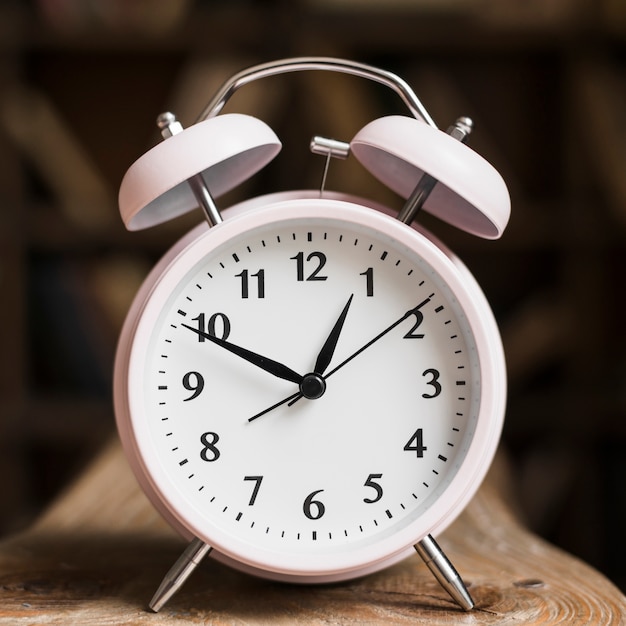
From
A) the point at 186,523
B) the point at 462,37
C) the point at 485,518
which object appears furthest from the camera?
the point at 462,37

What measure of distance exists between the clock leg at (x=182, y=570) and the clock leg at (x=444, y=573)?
7.8 inches

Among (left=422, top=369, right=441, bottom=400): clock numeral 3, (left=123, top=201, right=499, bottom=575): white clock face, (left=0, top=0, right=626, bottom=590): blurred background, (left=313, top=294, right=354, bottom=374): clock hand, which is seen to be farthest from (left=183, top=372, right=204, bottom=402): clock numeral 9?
(left=0, top=0, right=626, bottom=590): blurred background

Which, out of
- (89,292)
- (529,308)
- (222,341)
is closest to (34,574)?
(222,341)

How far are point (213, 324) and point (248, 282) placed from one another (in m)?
0.05

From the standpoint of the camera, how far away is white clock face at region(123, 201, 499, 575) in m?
0.75

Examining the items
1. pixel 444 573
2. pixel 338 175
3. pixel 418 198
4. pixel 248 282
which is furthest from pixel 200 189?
pixel 338 175

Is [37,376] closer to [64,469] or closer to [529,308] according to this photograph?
[64,469]

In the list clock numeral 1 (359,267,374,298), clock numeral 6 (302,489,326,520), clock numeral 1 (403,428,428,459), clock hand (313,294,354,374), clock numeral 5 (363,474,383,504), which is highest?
clock numeral 1 (359,267,374,298)

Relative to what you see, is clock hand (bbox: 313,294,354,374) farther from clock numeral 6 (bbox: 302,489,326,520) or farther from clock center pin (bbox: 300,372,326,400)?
clock numeral 6 (bbox: 302,489,326,520)

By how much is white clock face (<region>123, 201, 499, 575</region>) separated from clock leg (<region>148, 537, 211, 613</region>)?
0.03m

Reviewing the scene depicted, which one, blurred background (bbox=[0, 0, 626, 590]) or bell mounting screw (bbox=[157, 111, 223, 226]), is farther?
blurred background (bbox=[0, 0, 626, 590])

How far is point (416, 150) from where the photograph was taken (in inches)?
29.0

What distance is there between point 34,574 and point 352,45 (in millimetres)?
1806

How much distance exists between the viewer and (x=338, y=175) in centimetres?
241
